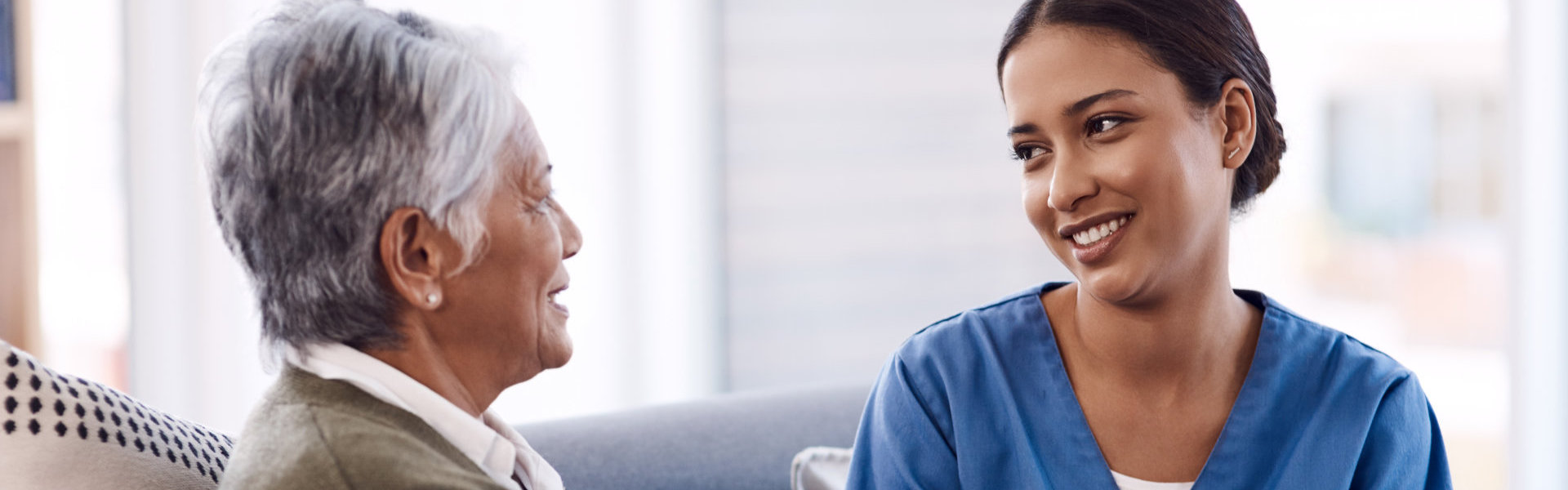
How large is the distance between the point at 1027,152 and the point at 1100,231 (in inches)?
5.3

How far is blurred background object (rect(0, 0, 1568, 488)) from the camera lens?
2326mm

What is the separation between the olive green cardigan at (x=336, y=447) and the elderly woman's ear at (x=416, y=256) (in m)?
0.09

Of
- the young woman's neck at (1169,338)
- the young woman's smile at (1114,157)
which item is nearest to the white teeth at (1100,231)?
the young woman's smile at (1114,157)

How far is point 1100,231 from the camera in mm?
1262

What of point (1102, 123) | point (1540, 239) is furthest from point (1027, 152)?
point (1540, 239)

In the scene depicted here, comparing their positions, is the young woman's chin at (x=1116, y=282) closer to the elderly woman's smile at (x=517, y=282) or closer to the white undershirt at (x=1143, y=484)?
the white undershirt at (x=1143, y=484)

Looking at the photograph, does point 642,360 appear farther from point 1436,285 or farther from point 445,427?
point 1436,285

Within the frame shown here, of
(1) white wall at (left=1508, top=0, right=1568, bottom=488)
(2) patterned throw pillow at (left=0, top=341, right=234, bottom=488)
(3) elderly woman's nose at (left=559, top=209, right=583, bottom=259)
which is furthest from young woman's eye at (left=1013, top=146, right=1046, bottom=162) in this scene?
(1) white wall at (left=1508, top=0, right=1568, bottom=488)

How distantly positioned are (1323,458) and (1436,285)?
3660 mm

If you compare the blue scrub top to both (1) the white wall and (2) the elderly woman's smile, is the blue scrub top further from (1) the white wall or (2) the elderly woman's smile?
(1) the white wall

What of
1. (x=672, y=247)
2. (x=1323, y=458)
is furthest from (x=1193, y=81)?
(x=672, y=247)

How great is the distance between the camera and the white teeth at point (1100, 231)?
49.4 inches

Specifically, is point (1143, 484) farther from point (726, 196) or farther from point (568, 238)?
point (726, 196)

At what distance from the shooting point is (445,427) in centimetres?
99
